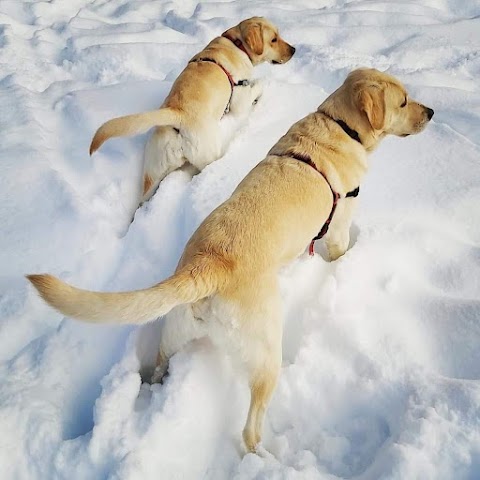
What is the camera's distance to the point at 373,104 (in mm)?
2244

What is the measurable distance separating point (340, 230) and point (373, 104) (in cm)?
63

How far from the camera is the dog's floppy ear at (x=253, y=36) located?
3896mm

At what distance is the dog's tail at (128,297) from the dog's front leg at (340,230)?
926 mm

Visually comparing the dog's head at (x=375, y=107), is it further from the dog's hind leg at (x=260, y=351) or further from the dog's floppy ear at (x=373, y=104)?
the dog's hind leg at (x=260, y=351)

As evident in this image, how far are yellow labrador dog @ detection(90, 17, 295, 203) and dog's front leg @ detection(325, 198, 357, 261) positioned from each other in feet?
3.95

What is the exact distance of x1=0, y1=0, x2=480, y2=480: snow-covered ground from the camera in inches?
63.6

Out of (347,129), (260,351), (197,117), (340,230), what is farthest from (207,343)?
(197,117)

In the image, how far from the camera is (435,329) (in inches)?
80.2

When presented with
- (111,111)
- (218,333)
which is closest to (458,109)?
(111,111)

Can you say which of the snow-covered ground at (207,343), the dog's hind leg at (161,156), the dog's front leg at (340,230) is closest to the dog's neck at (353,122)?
the dog's front leg at (340,230)

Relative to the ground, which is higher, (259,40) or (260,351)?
(259,40)

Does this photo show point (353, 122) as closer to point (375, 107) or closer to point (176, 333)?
point (375, 107)

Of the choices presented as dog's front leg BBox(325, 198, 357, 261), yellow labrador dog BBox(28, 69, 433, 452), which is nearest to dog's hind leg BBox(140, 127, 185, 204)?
yellow labrador dog BBox(28, 69, 433, 452)

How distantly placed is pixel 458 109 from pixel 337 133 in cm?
175
